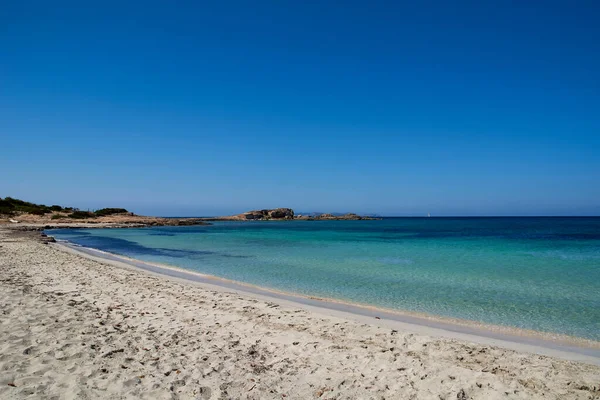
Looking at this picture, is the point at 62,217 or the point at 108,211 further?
the point at 108,211

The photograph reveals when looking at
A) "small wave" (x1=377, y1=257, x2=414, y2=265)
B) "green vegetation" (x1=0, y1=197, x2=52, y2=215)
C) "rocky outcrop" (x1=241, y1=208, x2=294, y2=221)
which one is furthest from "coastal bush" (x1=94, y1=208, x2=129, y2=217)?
"small wave" (x1=377, y1=257, x2=414, y2=265)

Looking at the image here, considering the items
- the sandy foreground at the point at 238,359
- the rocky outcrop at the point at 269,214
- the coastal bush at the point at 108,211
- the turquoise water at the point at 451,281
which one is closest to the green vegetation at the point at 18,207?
the coastal bush at the point at 108,211

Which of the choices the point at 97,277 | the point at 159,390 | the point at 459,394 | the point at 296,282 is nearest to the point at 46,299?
the point at 97,277

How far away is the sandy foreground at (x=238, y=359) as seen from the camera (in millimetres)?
4766

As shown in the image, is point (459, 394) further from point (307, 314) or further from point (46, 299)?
point (46, 299)

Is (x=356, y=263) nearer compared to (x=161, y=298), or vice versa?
(x=161, y=298)

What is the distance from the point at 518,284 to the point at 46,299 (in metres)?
15.7

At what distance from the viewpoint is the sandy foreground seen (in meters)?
4.77

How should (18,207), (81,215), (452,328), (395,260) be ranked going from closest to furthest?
1. (452,328)
2. (395,260)
3. (18,207)
4. (81,215)

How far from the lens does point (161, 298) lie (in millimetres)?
9883

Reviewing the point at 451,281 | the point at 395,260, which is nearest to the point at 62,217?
the point at 395,260

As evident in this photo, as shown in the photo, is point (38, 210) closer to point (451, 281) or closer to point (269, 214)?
point (269, 214)

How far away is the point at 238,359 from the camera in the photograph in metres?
5.82

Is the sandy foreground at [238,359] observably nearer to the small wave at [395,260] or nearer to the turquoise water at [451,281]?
the turquoise water at [451,281]
